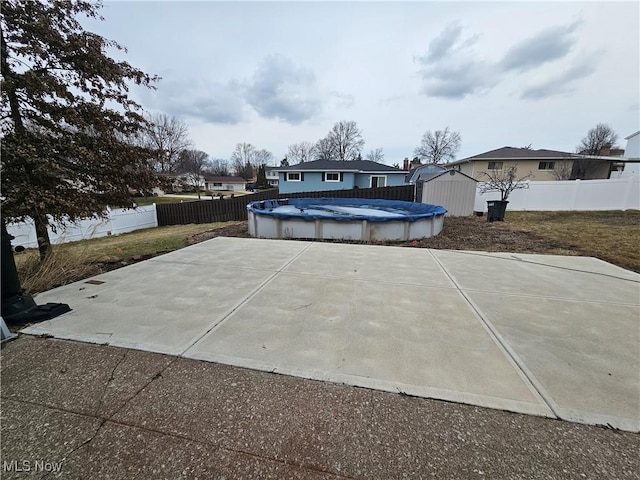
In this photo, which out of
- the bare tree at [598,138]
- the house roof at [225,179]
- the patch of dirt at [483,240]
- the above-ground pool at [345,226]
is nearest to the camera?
the patch of dirt at [483,240]

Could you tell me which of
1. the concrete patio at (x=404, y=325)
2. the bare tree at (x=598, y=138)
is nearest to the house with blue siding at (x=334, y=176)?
the concrete patio at (x=404, y=325)

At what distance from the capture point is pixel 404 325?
2.70m

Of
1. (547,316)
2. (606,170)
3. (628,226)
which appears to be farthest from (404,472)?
(606,170)

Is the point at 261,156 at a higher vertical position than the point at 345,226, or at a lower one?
higher

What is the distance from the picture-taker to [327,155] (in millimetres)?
48375

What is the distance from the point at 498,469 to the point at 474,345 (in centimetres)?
118

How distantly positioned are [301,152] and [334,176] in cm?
3804

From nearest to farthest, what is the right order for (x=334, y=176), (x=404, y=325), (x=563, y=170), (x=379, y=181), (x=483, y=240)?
(x=404, y=325)
(x=483, y=240)
(x=563, y=170)
(x=334, y=176)
(x=379, y=181)

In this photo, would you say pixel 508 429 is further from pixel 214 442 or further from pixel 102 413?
pixel 102 413

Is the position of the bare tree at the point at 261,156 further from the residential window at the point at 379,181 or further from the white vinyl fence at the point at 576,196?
the white vinyl fence at the point at 576,196

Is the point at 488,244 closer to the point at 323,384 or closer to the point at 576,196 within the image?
the point at 323,384

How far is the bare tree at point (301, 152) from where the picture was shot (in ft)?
188

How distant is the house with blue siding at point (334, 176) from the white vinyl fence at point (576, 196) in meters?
11.0

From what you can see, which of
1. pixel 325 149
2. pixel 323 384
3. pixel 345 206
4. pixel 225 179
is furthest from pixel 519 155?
pixel 225 179
